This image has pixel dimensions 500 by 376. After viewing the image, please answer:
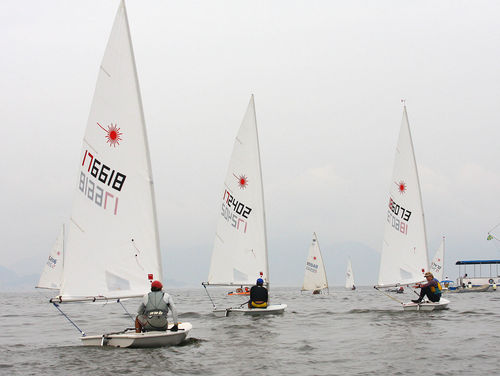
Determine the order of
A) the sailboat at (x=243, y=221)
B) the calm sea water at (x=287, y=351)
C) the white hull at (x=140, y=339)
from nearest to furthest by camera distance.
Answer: the calm sea water at (x=287, y=351) < the white hull at (x=140, y=339) < the sailboat at (x=243, y=221)

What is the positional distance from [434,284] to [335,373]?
1371cm

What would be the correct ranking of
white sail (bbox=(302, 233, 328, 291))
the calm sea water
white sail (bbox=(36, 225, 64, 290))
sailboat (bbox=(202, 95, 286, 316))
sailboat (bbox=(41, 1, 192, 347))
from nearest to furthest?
the calm sea water, sailboat (bbox=(41, 1, 192, 347)), sailboat (bbox=(202, 95, 286, 316)), white sail (bbox=(36, 225, 64, 290)), white sail (bbox=(302, 233, 328, 291))

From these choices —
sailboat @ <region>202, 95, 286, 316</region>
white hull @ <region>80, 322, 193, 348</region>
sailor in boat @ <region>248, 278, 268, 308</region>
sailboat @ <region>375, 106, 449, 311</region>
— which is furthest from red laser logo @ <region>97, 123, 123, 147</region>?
sailboat @ <region>375, 106, 449, 311</region>

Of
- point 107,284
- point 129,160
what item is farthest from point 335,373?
point 129,160

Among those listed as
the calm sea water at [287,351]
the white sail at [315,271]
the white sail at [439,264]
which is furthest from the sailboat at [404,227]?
the white sail at [439,264]

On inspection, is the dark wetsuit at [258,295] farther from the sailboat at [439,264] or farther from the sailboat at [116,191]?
the sailboat at [439,264]

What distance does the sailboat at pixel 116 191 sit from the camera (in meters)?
14.4

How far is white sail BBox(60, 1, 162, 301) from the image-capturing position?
14.4m

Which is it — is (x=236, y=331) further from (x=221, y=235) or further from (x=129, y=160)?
(x=221, y=235)

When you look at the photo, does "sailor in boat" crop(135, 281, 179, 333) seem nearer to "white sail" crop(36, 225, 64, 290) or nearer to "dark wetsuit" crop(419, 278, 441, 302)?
"dark wetsuit" crop(419, 278, 441, 302)

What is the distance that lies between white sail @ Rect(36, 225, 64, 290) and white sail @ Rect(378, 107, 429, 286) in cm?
3474

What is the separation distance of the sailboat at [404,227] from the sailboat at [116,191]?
15704mm

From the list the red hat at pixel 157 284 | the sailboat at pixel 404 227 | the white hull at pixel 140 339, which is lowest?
the white hull at pixel 140 339

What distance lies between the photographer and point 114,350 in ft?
44.0
